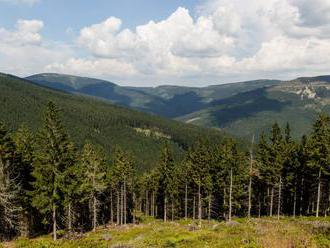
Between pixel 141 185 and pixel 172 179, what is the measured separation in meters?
41.1

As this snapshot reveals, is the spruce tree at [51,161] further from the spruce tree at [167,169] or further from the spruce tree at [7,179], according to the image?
the spruce tree at [167,169]

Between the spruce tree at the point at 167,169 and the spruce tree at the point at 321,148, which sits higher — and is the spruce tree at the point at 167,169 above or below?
below

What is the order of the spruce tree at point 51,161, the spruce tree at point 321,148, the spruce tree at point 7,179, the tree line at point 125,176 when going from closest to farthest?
the spruce tree at point 7,179
the spruce tree at point 51,161
the tree line at point 125,176
the spruce tree at point 321,148

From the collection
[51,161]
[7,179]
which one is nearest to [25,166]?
[7,179]

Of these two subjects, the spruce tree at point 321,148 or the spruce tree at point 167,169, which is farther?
the spruce tree at point 167,169

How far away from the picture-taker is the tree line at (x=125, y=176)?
41.2 meters

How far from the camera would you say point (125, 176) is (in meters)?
70.1

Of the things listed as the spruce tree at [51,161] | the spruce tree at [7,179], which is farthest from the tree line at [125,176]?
the spruce tree at [7,179]

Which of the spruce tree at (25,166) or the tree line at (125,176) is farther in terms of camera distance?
the spruce tree at (25,166)

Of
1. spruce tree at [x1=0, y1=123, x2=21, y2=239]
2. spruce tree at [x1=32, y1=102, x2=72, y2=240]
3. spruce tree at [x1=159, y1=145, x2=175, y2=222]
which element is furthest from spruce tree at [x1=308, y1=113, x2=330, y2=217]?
spruce tree at [x1=0, y1=123, x2=21, y2=239]

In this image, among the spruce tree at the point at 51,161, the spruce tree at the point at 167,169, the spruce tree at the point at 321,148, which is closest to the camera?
the spruce tree at the point at 51,161

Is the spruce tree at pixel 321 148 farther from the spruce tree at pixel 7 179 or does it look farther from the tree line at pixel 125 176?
the spruce tree at pixel 7 179

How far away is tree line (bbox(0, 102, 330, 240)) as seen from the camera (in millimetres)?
41219

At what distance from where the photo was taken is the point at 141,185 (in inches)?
4387
